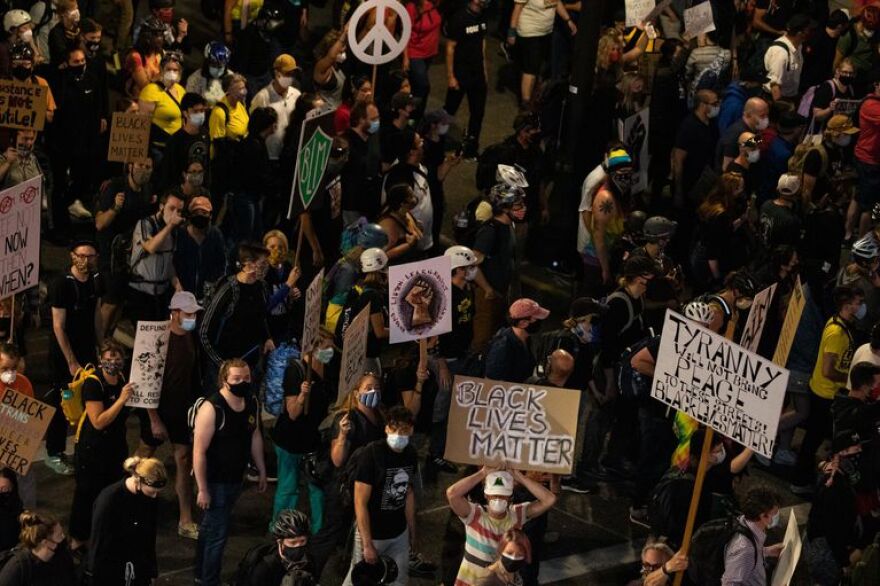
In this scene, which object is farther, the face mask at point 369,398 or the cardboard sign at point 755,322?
the cardboard sign at point 755,322

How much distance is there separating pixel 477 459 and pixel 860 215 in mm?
8085

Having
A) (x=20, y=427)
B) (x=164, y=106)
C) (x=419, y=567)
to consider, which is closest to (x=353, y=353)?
(x=419, y=567)

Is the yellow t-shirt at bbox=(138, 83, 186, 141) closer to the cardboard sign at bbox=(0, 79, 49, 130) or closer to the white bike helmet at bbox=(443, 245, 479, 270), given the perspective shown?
the cardboard sign at bbox=(0, 79, 49, 130)

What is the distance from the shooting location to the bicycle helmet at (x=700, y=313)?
13.9 metres

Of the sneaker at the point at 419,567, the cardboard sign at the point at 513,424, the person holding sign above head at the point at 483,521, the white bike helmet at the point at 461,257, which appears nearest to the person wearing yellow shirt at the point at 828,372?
the white bike helmet at the point at 461,257

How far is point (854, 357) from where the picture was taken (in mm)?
14102

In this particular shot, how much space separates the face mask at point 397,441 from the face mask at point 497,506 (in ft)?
2.28

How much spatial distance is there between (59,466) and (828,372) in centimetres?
582

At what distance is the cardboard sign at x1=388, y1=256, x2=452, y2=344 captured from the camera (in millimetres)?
13250

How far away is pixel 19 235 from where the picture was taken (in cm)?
1321

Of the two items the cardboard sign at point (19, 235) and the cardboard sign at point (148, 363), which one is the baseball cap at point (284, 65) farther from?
the cardboard sign at point (148, 363)

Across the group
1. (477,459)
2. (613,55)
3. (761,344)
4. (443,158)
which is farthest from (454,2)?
(477,459)

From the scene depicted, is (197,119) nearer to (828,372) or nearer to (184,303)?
(184,303)

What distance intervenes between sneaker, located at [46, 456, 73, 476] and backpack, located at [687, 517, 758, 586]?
473 cm
